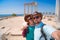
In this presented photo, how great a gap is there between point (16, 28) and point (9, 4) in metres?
0.37

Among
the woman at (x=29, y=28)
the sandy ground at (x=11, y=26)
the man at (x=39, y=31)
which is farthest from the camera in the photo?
the sandy ground at (x=11, y=26)

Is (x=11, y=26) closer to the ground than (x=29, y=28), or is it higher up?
closer to the ground

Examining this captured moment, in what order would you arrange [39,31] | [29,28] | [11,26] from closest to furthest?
[39,31] → [29,28] → [11,26]

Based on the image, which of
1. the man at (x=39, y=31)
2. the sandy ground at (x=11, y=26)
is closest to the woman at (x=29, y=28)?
the man at (x=39, y=31)

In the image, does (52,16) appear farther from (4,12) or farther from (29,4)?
(4,12)

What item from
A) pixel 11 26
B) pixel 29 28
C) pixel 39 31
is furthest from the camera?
pixel 11 26

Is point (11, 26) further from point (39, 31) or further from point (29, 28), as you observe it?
point (39, 31)

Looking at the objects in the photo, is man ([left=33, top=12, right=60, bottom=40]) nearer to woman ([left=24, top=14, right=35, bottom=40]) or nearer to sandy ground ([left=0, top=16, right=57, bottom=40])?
woman ([left=24, top=14, right=35, bottom=40])

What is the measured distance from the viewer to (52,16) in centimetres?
162

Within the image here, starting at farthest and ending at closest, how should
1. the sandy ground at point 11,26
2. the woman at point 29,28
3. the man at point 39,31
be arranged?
the sandy ground at point 11,26 → the woman at point 29,28 → the man at point 39,31

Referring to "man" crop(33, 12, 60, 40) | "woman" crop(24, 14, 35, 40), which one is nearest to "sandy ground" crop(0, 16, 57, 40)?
"woman" crop(24, 14, 35, 40)

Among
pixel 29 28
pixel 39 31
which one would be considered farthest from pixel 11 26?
pixel 39 31

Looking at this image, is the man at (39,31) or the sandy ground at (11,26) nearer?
the man at (39,31)

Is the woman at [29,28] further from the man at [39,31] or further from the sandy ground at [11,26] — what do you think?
the sandy ground at [11,26]
